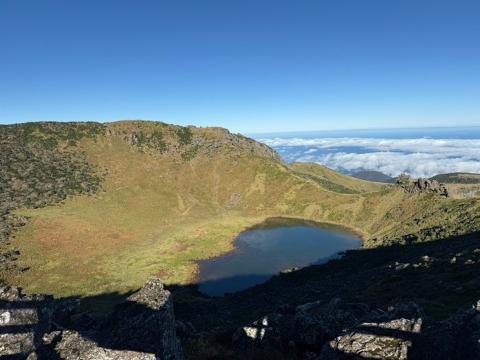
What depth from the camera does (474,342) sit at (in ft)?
49.7

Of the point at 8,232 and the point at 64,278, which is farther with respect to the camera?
the point at 8,232

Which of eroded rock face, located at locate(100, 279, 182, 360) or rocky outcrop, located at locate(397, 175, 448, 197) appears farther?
rocky outcrop, located at locate(397, 175, 448, 197)

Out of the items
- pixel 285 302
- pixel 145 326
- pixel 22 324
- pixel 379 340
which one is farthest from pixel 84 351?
pixel 285 302

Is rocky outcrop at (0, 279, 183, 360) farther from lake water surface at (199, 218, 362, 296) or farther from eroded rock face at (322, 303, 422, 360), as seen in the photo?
lake water surface at (199, 218, 362, 296)

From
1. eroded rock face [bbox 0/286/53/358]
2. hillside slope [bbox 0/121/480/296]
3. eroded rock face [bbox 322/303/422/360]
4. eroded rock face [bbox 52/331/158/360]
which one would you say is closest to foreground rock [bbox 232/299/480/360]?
eroded rock face [bbox 322/303/422/360]

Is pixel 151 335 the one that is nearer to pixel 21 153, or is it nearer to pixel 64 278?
pixel 64 278

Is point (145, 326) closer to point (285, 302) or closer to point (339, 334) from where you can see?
point (339, 334)

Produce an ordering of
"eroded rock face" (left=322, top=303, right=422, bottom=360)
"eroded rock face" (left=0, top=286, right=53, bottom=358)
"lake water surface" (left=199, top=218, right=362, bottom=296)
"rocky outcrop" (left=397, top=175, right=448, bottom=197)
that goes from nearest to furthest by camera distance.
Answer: "eroded rock face" (left=322, top=303, right=422, bottom=360), "eroded rock face" (left=0, top=286, right=53, bottom=358), "lake water surface" (left=199, top=218, right=362, bottom=296), "rocky outcrop" (left=397, top=175, right=448, bottom=197)

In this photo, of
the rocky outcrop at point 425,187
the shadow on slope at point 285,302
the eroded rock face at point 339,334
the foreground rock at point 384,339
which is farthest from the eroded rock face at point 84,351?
the rocky outcrop at point 425,187

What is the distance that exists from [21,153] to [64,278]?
119606 mm

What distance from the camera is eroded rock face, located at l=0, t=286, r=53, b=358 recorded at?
20.2m

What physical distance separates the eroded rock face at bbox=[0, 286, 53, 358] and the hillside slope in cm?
6403

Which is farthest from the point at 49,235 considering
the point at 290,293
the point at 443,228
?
the point at 443,228

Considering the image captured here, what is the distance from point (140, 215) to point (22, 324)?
13376 centimetres
